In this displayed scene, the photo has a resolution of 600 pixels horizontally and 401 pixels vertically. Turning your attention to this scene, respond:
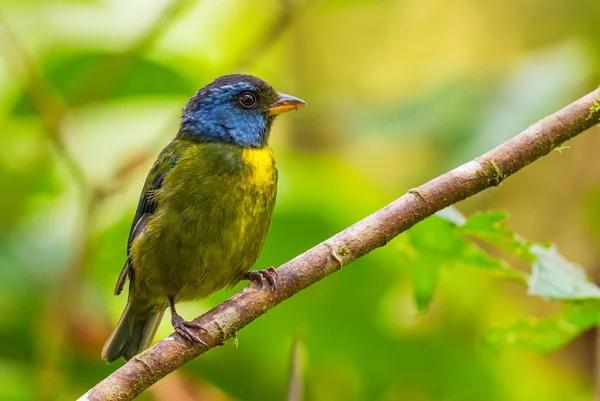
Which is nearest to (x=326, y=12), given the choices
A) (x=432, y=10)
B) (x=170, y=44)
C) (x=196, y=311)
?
(x=432, y=10)

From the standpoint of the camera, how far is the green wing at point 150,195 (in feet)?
12.2

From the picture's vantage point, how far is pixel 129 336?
397cm

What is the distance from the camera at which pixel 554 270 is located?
2.74 meters

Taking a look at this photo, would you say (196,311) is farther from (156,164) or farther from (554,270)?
(554,270)

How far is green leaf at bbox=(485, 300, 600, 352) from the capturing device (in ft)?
9.16

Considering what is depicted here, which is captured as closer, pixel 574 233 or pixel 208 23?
pixel 574 233

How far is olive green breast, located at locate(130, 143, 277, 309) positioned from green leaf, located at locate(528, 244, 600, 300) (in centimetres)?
118

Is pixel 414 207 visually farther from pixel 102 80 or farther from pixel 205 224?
pixel 102 80

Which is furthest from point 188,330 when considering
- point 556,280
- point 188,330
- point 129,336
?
point 129,336

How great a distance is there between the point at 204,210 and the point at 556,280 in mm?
1422

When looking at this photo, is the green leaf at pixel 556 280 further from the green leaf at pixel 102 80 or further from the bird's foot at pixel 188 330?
the green leaf at pixel 102 80

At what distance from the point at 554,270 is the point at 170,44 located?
497 cm

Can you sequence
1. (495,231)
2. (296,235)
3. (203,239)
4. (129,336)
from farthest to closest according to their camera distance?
(296,235)
(129,336)
(203,239)
(495,231)

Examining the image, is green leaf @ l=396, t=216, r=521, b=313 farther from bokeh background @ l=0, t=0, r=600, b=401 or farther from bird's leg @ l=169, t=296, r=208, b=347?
bokeh background @ l=0, t=0, r=600, b=401
